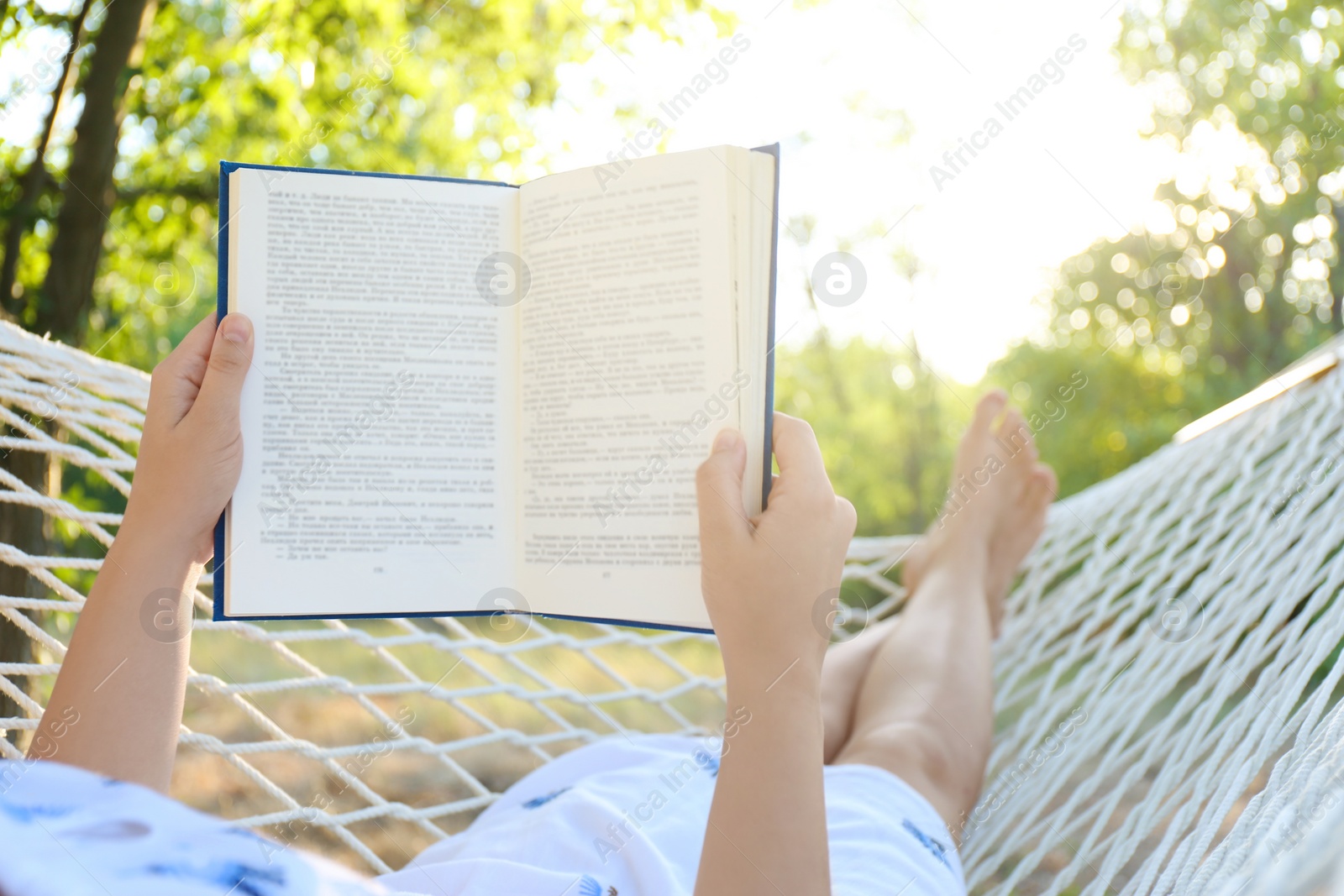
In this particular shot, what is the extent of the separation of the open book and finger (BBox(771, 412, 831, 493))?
0.05 ft

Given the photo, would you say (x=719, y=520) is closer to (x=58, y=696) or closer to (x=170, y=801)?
(x=170, y=801)

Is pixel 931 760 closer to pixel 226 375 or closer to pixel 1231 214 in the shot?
pixel 226 375

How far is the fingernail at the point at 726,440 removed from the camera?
58 centimetres

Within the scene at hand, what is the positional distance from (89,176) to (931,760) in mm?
1629

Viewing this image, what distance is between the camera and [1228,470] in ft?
3.79

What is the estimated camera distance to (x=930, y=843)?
71cm

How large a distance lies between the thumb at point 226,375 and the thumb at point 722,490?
35cm

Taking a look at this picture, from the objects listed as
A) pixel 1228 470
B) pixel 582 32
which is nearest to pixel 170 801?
pixel 1228 470

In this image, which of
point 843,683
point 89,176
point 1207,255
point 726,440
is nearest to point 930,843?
point 843,683

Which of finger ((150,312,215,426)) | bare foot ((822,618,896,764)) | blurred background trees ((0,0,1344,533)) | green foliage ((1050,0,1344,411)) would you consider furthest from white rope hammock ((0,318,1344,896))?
green foliage ((1050,0,1344,411))

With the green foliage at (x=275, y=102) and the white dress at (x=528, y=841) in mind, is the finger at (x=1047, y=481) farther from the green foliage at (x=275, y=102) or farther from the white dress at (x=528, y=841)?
the green foliage at (x=275, y=102)

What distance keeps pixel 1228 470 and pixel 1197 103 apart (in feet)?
10.4

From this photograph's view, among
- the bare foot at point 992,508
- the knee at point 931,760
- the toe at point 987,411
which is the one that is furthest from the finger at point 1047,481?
the knee at point 931,760

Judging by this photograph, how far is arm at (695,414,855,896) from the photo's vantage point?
18.5 inches
